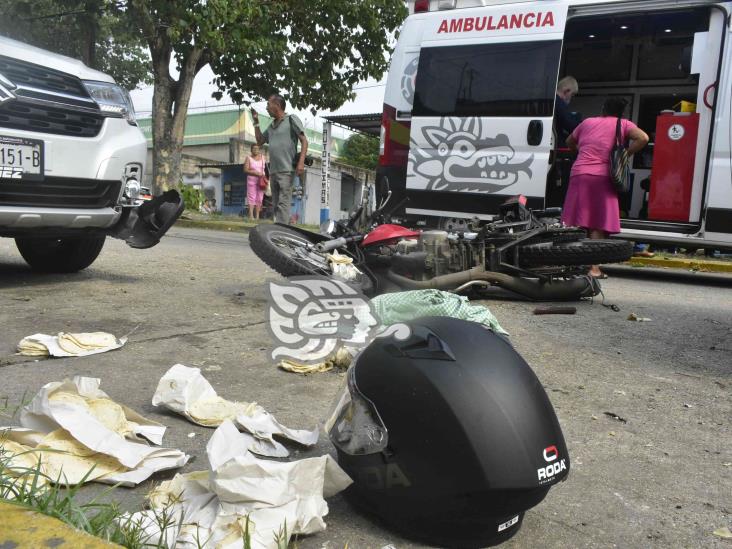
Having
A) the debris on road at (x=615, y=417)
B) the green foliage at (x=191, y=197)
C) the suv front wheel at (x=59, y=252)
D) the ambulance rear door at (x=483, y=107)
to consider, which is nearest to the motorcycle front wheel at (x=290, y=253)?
the suv front wheel at (x=59, y=252)

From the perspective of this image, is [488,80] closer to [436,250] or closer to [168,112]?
[436,250]

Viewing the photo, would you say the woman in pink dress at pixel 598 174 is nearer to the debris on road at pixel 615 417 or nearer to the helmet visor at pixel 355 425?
the debris on road at pixel 615 417

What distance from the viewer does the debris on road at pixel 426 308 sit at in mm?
2902

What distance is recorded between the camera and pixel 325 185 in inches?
608

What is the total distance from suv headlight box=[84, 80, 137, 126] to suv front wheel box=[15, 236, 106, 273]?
0.96 meters

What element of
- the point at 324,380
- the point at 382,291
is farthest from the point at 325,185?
the point at 324,380

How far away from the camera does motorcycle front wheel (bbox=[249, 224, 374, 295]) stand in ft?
12.2

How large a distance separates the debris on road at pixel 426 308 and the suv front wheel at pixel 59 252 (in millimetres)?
2500

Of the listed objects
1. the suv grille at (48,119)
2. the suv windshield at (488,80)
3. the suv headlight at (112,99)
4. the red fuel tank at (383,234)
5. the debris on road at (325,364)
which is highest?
the suv windshield at (488,80)

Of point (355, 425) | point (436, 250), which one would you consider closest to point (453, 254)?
point (436, 250)

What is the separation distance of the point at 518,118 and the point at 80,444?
16.9 ft

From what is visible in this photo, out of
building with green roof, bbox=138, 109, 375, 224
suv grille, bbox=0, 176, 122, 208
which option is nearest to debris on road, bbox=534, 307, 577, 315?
suv grille, bbox=0, 176, 122, 208

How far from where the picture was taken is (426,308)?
9.78 ft

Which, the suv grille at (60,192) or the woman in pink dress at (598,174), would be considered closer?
the suv grille at (60,192)
